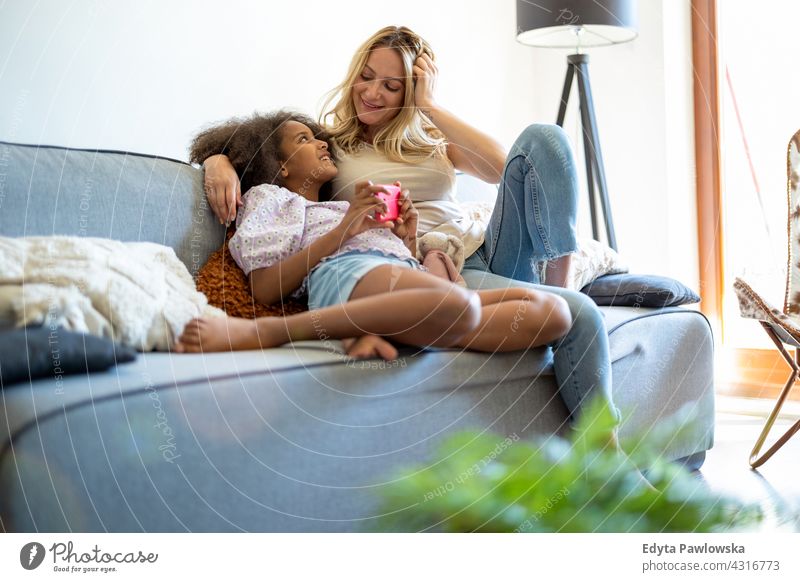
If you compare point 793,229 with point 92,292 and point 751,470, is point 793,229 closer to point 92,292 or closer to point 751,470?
point 751,470

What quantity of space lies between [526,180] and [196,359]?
464 millimetres

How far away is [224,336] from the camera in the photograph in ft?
2.80

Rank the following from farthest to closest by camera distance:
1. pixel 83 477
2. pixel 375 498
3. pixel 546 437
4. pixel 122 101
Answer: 1. pixel 122 101
2. pixel 546 437
3. pixel 375 498
4. pixel 83 477

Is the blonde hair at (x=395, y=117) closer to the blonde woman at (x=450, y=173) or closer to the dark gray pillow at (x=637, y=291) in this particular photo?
the blonde woman at (x=450, y=173)

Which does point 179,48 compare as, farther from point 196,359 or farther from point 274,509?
point 274,509

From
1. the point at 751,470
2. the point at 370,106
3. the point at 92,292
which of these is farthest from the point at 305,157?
the point at 751,470

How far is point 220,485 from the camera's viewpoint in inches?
31.5

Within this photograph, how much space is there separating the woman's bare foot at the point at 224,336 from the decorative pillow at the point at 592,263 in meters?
0.44

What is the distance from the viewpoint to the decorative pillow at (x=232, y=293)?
970 millimetres

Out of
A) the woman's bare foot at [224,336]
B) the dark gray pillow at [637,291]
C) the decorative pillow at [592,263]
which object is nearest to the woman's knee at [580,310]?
the decorative pillow at [592,263]

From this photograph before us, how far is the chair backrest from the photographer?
132 centimetres

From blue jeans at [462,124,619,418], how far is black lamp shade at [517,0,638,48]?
0.70 ft

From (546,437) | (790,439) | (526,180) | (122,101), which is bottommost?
(790,439)
